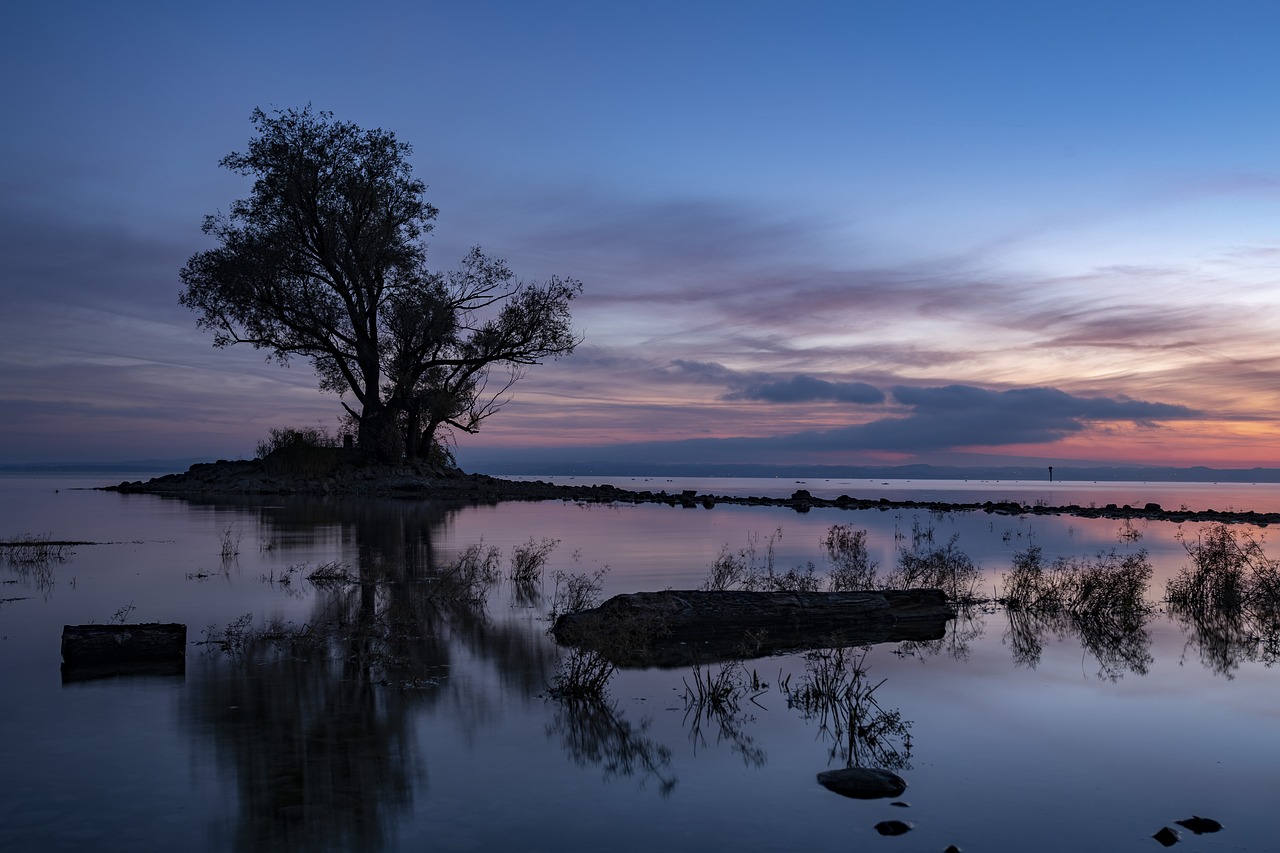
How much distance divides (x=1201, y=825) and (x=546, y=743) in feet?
12.9

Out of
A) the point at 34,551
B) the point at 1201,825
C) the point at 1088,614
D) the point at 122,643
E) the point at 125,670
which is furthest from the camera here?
the point at 34,551

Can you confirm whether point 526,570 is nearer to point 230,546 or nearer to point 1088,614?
point 230,546

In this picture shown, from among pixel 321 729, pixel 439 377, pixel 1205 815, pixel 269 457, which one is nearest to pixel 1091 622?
pixel 1205 815

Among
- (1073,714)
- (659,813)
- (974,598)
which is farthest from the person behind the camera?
(974,598)

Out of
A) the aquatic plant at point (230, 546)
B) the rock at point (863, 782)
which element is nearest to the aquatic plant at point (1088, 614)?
the rock at point (863, 782)

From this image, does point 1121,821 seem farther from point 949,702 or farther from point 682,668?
point 682,668

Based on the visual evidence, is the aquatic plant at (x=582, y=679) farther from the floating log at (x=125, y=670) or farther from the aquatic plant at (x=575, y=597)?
the floating log at (x=125, y=670)

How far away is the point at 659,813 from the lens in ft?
16.7

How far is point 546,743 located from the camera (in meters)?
6.31

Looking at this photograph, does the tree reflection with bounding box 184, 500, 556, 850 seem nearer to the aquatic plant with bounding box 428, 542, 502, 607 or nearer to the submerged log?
the aquatic plant with bounding box 428, 542, 502, 607

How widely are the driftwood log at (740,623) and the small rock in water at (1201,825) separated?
14.2 feet

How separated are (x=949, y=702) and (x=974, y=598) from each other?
6.43 meters

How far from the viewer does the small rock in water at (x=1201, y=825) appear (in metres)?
5.00

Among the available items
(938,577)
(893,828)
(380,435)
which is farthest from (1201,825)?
Result: (380,435)
